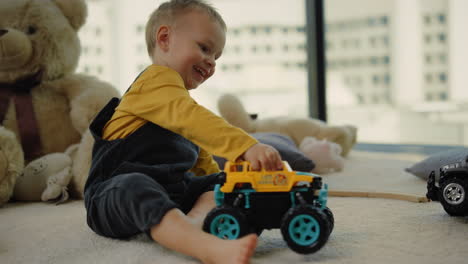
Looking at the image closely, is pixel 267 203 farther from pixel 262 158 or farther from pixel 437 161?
pixel 437 161

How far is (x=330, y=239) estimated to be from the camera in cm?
75

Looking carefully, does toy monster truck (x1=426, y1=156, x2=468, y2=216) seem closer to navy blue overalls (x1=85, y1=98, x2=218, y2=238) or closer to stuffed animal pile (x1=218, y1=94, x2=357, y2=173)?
navy blue overalls (x1=85, y1=98, x2=218, y2=238)

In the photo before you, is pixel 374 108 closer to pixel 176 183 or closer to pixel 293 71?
pixel 293 71

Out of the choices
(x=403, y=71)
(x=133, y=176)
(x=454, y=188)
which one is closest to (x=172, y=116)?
(x=133, y=176)

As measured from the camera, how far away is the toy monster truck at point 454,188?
829mm

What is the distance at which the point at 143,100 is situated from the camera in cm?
78

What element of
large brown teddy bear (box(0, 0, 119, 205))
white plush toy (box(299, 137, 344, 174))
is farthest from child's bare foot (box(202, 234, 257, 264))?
white plush toy (box(299, 137, 344, 174))

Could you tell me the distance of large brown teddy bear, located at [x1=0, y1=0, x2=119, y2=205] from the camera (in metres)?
1.21

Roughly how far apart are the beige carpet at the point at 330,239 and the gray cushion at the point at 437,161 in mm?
143

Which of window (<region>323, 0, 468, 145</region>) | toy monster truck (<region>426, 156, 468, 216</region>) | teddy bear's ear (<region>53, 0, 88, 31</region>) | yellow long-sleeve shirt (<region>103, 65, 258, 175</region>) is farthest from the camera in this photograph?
window (<region>323, 0, 468, 145</region>)

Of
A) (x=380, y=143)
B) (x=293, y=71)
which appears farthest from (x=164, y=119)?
(x=293, y=71)

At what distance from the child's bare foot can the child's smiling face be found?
0.36 m

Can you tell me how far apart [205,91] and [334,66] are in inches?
33.7

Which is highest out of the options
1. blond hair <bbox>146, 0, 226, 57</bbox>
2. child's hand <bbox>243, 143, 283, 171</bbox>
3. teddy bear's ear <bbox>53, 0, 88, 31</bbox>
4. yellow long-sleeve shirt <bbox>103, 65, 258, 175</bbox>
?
teddy bear's ear <bbox>53, 0, 88, 31</bbox>
